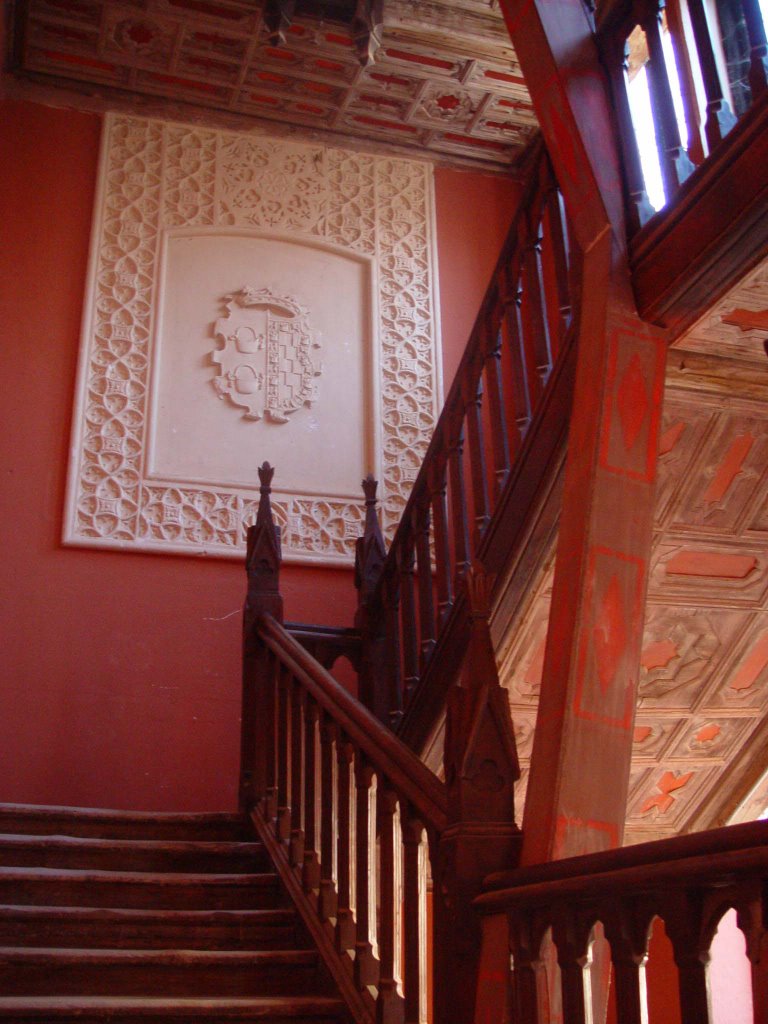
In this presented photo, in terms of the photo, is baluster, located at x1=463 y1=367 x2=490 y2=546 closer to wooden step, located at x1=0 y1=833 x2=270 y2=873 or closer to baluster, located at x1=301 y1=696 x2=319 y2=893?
baluster, located at x1=301 y1=696 x2=319 y2=893

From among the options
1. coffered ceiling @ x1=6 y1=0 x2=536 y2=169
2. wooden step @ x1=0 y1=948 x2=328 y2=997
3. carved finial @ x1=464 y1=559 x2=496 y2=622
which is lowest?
wooden step @ x1=0 y1=948 x2=328 y2=997

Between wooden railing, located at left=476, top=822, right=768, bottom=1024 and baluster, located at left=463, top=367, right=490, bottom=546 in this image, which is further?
baluster, located at left=463, top=367, right=490, bottom=546

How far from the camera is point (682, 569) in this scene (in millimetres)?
3998

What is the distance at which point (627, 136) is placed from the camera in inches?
133

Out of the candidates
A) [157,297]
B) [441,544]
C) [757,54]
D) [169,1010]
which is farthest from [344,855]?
[157,297]

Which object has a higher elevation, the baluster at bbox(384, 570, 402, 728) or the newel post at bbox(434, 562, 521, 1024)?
the baluster at bbox(384, 570, 402, 728)

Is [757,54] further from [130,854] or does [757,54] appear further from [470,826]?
[130,854]

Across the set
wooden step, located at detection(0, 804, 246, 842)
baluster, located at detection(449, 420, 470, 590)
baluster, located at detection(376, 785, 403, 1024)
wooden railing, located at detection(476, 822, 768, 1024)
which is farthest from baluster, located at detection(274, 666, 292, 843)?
wooden railing, located at detection(476, 822, 768, 1024)

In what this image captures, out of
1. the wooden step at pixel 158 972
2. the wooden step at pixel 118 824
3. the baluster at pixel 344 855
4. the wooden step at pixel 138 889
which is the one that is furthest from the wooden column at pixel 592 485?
the wooden step at pixel 118 824

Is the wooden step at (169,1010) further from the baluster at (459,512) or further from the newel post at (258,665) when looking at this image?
the baluster at (459,512)

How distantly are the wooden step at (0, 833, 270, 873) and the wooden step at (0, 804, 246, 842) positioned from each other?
13 cm

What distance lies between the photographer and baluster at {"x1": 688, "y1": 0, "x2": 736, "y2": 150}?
2875mm

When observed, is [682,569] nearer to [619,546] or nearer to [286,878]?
[619,546]

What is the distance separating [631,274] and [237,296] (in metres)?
4.13
